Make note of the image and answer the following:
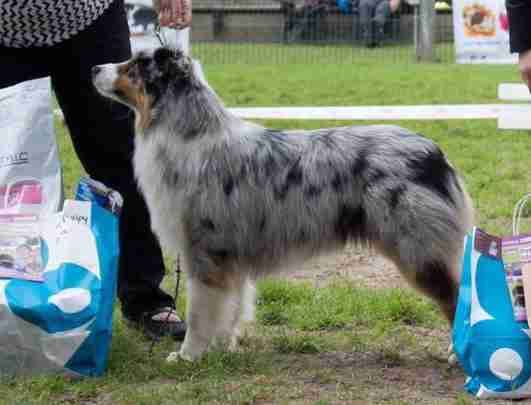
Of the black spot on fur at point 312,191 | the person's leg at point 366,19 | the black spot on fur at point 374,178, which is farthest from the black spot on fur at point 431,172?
the person's leg at point 366,19

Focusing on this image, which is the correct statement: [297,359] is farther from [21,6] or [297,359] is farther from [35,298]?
[21,6]

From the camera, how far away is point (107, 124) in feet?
14.0

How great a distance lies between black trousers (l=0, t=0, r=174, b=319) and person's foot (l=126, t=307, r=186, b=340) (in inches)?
1.8

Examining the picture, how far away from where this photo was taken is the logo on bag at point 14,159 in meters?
3.86

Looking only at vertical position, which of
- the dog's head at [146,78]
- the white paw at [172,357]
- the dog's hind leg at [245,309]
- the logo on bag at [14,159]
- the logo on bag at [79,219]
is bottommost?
the white paw at [172,357]

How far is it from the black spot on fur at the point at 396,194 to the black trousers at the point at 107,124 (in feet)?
4.11

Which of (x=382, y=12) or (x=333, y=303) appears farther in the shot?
(x=382, y=12)

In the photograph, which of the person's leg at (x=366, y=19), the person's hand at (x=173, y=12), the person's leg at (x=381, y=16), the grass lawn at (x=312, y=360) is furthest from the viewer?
the person's leg at (x=381, y=16)

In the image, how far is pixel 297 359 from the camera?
4.10m

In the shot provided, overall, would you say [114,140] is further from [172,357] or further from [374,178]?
[374,178]

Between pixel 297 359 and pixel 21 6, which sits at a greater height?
pixel 21 6

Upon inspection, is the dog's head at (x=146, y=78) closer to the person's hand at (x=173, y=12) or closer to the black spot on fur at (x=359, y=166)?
the person's hand at (x=173, y=12)

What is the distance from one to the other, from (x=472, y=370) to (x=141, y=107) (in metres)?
1.71

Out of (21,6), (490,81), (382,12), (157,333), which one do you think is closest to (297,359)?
(157,333)
